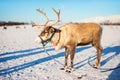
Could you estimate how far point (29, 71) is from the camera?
709 cm

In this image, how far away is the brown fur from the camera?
741 cm

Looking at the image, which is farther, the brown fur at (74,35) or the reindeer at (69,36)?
the brown fur at (74,35)

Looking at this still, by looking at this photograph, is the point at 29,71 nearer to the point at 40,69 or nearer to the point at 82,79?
the point at 40,69

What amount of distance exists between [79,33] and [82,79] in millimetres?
2118

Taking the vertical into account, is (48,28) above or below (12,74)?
above

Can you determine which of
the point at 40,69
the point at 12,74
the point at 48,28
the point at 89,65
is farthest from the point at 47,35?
the point at 89,65

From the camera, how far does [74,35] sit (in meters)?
7.59

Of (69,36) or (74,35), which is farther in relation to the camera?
(74,35)

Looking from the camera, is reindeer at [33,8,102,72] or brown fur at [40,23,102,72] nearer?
reindeer at [33,8,102,72]

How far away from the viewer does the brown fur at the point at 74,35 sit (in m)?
7.41

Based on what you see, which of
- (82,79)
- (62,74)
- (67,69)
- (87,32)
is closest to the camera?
(82,79)

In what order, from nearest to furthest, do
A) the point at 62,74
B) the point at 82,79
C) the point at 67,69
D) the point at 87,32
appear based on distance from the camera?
the point at 82,79
the point at 62,74
the point at 67,69
the point at 87,32

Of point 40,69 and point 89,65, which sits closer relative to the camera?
point 40,69

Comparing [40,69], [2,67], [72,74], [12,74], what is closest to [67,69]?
[72,74]
